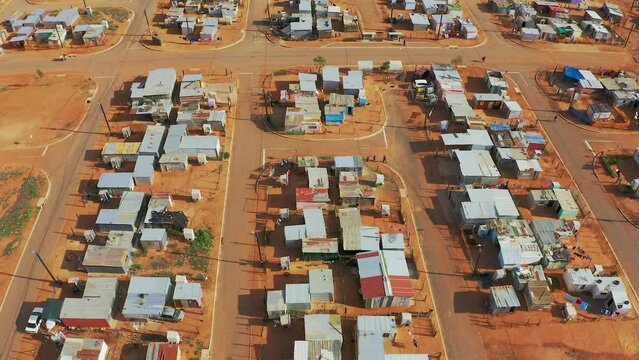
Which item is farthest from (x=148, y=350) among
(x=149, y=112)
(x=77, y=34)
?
(x=77, y=34)

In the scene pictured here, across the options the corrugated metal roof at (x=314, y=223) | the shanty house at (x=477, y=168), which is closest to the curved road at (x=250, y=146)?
the shanty house at (x=477, y=168)

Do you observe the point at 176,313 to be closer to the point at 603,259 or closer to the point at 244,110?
the point at 244,110

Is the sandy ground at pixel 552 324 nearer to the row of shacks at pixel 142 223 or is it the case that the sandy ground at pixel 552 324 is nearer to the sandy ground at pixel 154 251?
the sandy ground at pixel 154 251

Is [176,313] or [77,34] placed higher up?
[77,34]

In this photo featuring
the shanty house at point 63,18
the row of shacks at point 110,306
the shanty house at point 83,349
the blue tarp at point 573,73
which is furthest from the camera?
the shanty house at point 63,18

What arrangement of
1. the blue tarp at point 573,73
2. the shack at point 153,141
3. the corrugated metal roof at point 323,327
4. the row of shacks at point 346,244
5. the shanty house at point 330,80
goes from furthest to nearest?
the blue tarp at point 573,73 → the shanty house at point 330,80 → the shack at point 153,141 → the row of shacks at point 346,244 → the corrugated metal roof at point 323,327
